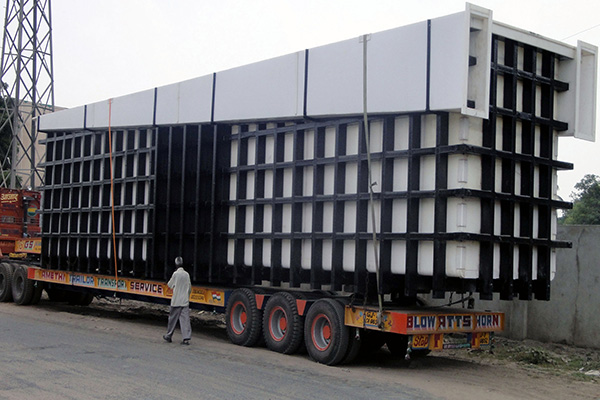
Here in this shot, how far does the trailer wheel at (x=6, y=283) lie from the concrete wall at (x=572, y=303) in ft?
41.9

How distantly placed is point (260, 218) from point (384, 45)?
3622 millimetres

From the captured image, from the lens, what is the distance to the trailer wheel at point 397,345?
440 inches

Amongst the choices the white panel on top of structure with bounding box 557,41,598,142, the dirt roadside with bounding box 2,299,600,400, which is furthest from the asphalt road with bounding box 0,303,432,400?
the white panel on top of structure with bounding box 557,41,598,142

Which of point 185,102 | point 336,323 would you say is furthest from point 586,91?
point 185,102

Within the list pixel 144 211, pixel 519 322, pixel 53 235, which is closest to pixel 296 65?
pixel 144 211

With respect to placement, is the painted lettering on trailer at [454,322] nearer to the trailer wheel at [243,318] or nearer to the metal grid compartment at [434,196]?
the metal grid compartment at [434,196]

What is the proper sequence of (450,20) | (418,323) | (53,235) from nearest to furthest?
(450,20)
(418,323)
(53,235)

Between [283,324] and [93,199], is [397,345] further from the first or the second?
[93,199]

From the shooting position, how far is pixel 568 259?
12.2 metres

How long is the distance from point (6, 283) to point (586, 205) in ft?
84.7

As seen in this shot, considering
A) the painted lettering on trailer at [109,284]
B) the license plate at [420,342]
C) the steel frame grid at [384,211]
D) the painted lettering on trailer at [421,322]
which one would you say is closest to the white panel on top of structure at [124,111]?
the steel frame grid at [384,211]

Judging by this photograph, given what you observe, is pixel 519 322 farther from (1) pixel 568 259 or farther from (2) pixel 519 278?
(2) pixel 519 278

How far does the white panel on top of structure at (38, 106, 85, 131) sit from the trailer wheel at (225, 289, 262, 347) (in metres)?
6.49

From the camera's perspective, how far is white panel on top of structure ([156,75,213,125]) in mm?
12766
